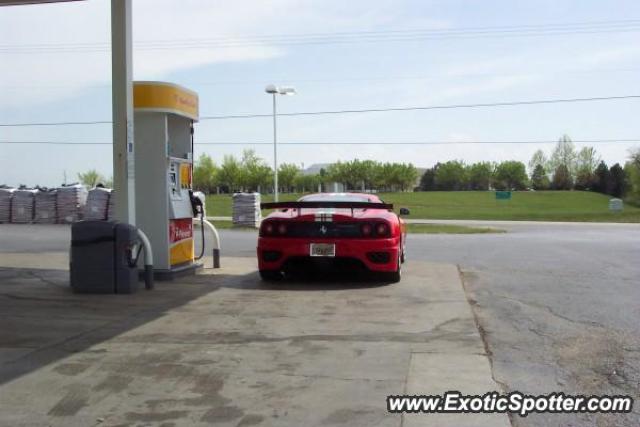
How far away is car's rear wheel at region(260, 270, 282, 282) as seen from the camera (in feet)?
29.4

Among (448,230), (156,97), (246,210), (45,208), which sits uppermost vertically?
(156,97)

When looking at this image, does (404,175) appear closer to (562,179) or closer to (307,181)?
(307,181)

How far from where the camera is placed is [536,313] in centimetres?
692

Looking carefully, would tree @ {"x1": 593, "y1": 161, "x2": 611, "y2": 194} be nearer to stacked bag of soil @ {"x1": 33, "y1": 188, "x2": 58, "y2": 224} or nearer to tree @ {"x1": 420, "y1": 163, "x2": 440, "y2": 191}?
tree @ {"x1": 420, "y1": 163, "x2": 440, "y2": 191}


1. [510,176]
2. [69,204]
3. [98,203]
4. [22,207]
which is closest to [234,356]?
[98,203]

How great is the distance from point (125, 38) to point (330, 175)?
118 meters

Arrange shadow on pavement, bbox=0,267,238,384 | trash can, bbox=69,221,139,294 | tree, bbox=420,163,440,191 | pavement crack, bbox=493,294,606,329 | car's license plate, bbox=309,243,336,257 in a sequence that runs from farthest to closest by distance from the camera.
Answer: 1. tree, bbox=420,163,440,191
2. car's license plate, bbox=309,243,336,257
3. trash can, bbox=69,221,139,294
4. pavement crack, bbox=493,294,606,329
5. shadow on pavement, bbox=0,267,238,384

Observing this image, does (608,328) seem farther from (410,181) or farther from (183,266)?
(410,181)

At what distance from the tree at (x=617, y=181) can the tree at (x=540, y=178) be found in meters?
20.1

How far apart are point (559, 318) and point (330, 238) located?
3047 millimetres

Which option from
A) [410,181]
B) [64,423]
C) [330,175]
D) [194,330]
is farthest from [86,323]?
[410,181]

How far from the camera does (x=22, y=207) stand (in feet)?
86.3

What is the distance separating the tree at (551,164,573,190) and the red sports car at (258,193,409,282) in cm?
11912

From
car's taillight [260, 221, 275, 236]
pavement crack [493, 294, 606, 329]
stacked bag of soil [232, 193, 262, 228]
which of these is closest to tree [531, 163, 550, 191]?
stacked bag of soil [232, 193, 262, 228]
